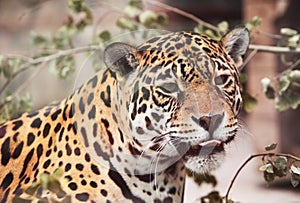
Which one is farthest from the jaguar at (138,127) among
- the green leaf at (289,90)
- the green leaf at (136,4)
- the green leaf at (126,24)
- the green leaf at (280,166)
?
the green leaf at (136,4)

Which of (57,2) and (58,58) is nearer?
(58,58)

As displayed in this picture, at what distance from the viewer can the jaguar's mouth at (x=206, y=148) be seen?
1646 millimetres

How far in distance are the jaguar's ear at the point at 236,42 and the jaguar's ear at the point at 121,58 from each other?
23cm

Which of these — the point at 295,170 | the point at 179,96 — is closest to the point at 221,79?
the point at 179,96

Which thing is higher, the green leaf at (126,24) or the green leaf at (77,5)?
the green leaf at (77,5)

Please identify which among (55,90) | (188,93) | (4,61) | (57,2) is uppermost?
(57,2)

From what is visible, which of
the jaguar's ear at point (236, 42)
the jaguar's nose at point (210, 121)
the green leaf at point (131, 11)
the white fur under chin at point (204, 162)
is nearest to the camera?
the jaguar's nose at point (210, 121)

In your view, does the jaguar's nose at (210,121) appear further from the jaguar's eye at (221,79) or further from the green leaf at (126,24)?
the green leaf at (126,24)

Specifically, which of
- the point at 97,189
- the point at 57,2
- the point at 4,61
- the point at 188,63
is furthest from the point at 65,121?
the point at 57,2

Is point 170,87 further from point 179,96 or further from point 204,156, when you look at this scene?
point 204,156

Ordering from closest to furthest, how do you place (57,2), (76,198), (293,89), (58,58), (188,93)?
(188,93) → (76,198) → (293,89) → (58,58) → (57,2)

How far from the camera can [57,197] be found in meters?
1.72

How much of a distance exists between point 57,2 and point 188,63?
606 centimetres

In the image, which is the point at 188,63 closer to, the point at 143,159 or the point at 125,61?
the point at 125,61
